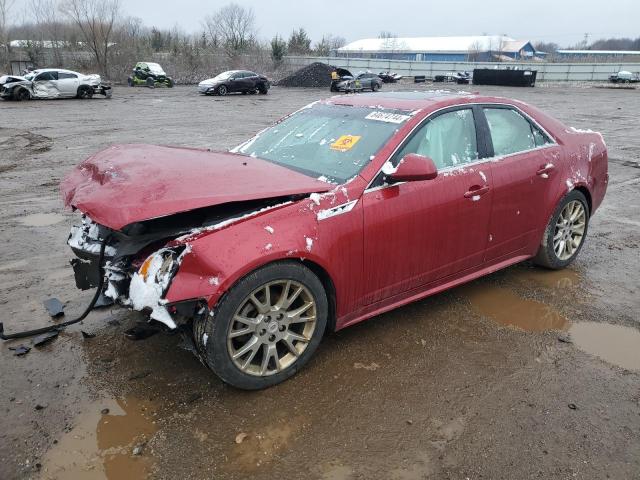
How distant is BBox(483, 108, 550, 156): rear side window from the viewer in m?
4.07

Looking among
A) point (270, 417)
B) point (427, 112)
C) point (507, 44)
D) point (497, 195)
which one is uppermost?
point (507, 44)

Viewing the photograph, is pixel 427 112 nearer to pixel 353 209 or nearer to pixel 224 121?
pixel 353 209

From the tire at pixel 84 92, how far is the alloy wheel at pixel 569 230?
2629 centimetres

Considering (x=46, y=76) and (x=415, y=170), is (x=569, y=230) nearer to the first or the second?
(x=415, y=170)

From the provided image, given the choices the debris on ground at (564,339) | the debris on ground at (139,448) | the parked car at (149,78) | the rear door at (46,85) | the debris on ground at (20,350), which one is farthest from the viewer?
the parked car at (149,78)

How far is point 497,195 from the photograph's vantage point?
391cm

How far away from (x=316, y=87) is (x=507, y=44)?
66982 millimetres

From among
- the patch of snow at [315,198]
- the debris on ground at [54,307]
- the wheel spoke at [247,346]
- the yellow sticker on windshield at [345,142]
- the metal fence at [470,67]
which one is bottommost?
the debris on ground at [54,307]

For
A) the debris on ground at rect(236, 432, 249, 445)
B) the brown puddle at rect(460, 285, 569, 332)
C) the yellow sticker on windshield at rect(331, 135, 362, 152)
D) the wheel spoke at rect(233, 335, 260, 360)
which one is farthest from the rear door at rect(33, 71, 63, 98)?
the debris on ground at rect(236, 432, 249, 445)

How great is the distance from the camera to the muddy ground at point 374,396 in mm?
2537

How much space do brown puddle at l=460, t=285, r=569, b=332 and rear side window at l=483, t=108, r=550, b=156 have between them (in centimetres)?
122

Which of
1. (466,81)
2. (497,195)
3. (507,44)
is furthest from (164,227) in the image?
(507,44)

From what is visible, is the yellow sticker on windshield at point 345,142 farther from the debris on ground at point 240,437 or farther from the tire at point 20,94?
the tire at point 20,94

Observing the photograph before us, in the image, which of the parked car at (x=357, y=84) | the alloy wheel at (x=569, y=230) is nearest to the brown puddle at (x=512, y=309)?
the alloy wheel at (x=569, y=230)
